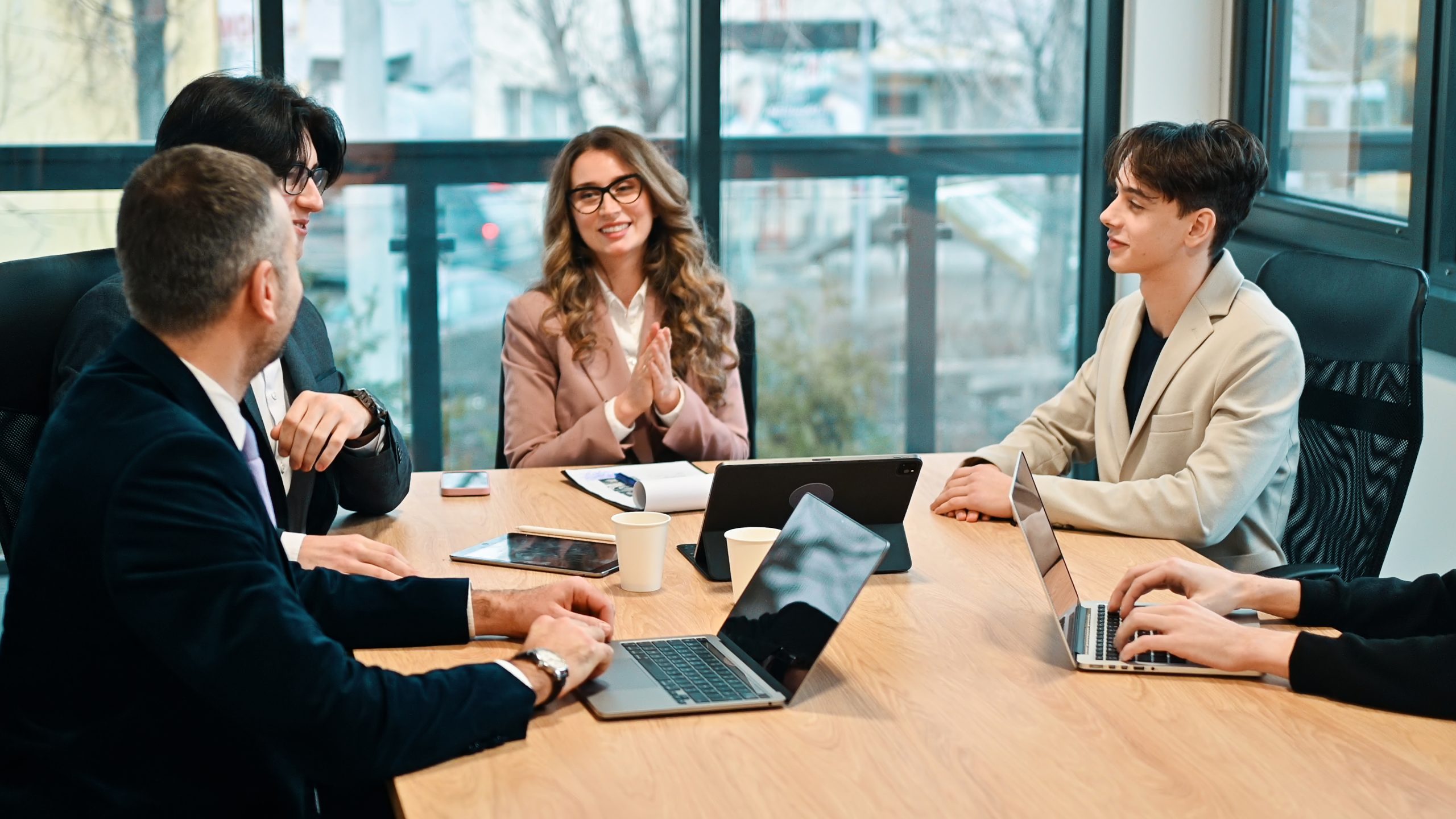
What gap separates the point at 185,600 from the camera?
121cm

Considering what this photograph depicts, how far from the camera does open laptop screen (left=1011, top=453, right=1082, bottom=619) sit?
5.35ft

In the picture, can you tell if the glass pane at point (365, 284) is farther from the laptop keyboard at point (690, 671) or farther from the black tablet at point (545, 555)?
the laptop keyboard at point (690, 671)

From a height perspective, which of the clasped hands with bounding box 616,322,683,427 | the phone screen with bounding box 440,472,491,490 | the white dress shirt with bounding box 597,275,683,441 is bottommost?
the phone screen with bounding box 440,472,491,490

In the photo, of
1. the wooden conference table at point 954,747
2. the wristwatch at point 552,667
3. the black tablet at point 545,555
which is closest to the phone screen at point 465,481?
the black tablet at point 545,555

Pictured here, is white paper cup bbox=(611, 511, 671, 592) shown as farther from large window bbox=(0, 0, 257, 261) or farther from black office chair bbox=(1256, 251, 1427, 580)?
large window bbox=(0, 0, 257, 261)

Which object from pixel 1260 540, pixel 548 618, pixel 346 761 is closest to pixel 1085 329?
pixel 1260 540

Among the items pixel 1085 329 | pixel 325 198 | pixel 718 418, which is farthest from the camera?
pixel 1085 329

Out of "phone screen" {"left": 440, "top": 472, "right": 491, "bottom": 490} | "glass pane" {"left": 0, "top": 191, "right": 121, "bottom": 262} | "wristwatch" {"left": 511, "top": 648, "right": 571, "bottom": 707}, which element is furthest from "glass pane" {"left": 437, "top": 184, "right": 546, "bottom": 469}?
"wristwatch" {"left": 511, "top": 648, "right": 571, "bottom": 707}

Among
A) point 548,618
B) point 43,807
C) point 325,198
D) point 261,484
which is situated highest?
point 325,198

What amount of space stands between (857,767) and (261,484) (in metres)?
0.79

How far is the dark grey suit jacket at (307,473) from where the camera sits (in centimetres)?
197

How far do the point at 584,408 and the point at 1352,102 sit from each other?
2.23 metres

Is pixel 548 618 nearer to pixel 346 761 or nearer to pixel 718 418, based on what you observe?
pixel 346 761

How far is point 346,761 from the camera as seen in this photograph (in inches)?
49.2
